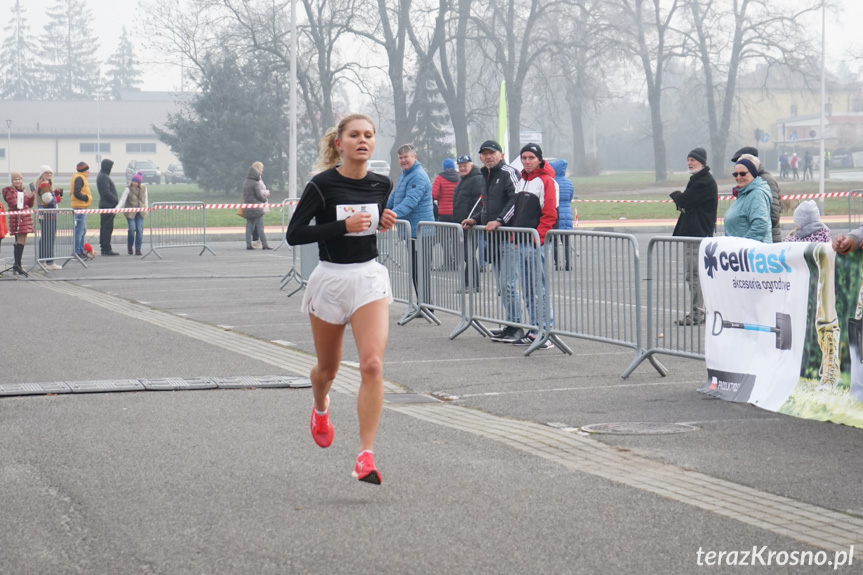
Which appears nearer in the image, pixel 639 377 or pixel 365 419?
pixel 365 419

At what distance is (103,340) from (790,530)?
27.0 ft

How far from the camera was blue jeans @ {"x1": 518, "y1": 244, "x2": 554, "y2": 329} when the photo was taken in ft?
A: 35.3

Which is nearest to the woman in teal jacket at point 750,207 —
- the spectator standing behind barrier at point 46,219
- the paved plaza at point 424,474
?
the paved plaza at point 424,474

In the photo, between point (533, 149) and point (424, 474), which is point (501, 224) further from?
point (424, 474)

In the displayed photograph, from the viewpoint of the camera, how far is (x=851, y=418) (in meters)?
7.54

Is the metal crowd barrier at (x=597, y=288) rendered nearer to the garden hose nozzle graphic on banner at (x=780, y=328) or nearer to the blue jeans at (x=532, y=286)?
the blue jeans at (x=532, y=286)

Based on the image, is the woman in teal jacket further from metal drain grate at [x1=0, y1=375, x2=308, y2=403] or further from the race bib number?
the race bib number

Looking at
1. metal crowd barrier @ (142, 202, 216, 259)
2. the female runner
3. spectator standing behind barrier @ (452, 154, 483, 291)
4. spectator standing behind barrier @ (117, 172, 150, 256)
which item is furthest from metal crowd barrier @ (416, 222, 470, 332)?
spectator standing behind barrier @ (117, 172, 150, 256)

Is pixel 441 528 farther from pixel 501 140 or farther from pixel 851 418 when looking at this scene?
pixel 501 140

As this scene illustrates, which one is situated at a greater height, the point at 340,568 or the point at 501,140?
the point at 501,140

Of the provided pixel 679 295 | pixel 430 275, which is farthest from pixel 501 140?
pixel 679 295

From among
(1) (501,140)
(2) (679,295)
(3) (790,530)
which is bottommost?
(3) (790,530)

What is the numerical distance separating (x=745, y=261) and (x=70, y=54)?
508 ft

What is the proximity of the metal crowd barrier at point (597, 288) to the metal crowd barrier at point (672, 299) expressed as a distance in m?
0.12
